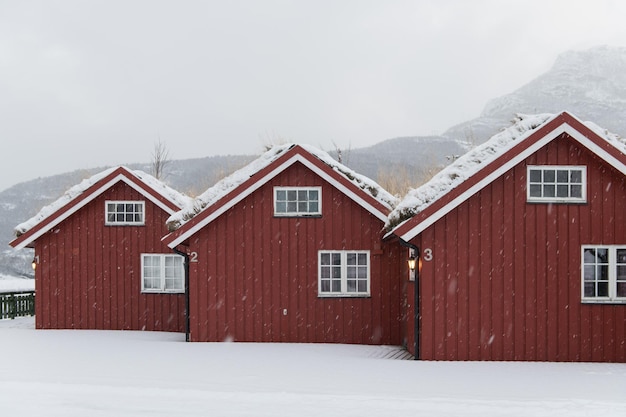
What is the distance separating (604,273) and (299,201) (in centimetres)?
739

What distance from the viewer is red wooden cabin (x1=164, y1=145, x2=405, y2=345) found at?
17.6 metres

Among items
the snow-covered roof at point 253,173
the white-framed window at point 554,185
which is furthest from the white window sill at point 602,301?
the snow-covered roof at point 253,173

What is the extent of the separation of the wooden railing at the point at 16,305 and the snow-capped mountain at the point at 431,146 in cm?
1686

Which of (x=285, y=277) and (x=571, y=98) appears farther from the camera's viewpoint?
(x=571, y=98)

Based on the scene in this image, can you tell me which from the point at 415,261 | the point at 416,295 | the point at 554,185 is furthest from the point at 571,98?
the point at 416,295

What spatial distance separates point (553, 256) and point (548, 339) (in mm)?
1717

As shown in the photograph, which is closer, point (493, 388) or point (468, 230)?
point (493, 388)

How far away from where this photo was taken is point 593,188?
47.4 ft

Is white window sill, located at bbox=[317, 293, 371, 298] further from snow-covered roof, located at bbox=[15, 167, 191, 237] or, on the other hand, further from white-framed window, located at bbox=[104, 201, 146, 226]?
white-framed window, located at bbox=[104, 201, 146, 226]

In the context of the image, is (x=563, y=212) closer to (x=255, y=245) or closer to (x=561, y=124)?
(x=561, y=124)

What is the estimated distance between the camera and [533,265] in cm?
1444

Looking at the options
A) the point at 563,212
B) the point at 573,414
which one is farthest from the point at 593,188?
the point at 573,414

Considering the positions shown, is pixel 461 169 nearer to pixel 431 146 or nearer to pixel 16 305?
pixel 16 305

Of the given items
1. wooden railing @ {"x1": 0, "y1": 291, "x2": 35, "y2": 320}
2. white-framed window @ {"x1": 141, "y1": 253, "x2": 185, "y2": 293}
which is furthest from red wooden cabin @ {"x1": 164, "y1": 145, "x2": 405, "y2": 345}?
wooden railing @ {"x1": 0, "y1": 291, "x2": 35, "y2": 320}
